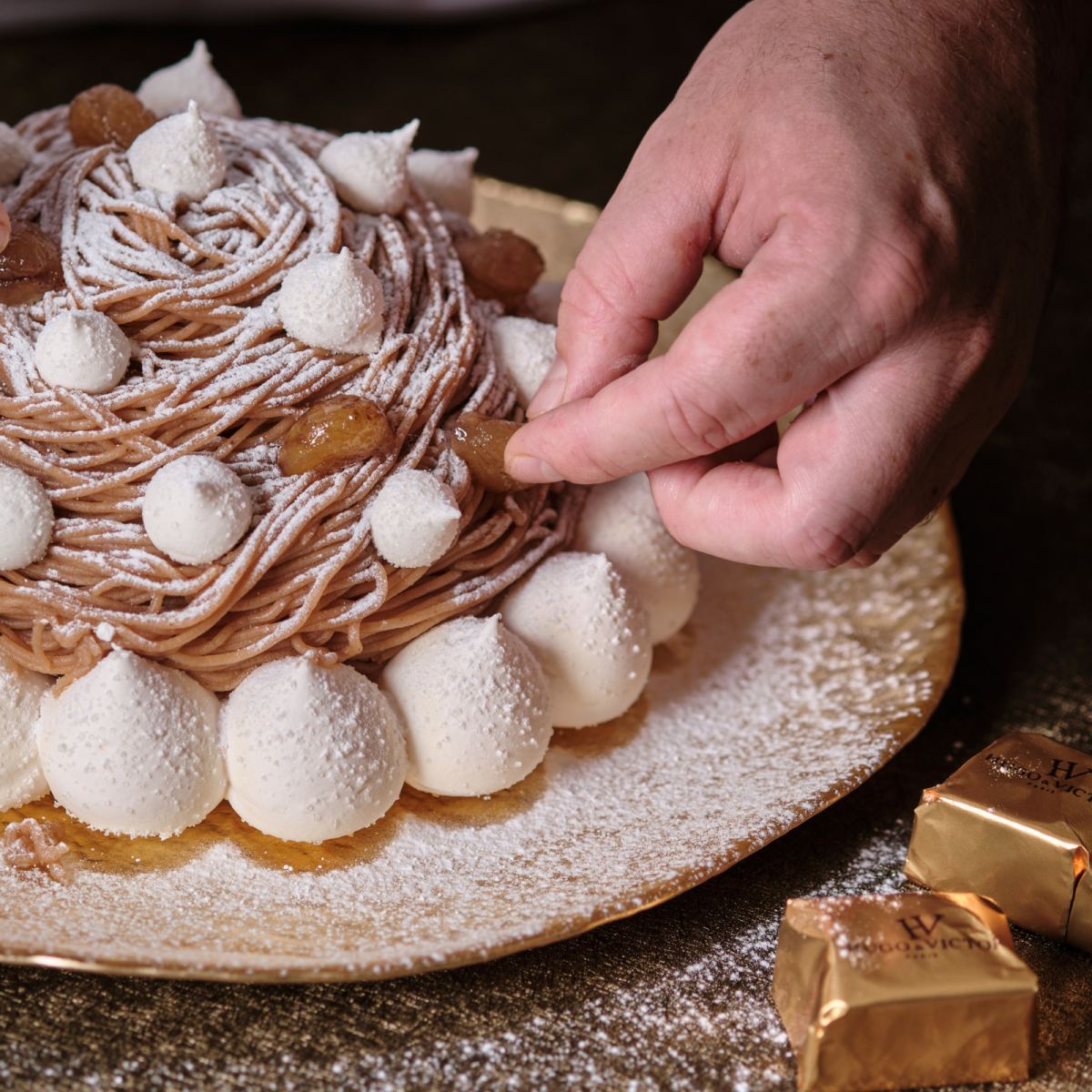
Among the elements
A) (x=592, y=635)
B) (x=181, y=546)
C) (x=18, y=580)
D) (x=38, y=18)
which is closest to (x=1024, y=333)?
(x=592, y=635)

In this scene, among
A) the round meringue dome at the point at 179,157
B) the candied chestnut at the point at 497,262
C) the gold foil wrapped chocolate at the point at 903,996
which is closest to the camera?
the gold foil wrapped chocolate at the point at 903,996

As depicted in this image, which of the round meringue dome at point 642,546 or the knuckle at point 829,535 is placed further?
the round meringue dome at point 642,546

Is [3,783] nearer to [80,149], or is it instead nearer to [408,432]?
[408,432]

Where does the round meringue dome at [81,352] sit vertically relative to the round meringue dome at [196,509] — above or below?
above

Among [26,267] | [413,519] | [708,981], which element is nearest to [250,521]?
[413,519]

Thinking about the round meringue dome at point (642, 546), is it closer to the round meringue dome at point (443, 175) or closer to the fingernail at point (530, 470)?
the fingernail at point (530, 470)

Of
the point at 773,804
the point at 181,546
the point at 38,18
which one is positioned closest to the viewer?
the point at 181,546

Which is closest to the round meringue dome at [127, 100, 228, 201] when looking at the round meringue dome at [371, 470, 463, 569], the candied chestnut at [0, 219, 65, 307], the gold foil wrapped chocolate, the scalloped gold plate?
the candied chestnut at [0, 219, 65, 307]

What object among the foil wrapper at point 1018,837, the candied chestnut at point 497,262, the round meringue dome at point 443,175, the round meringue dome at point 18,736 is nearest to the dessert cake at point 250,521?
the round meringue dome at point 18,736
